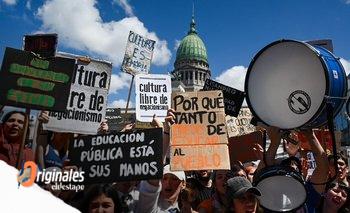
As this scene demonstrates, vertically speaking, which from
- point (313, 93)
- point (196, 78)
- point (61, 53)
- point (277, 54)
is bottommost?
point (313, 93)

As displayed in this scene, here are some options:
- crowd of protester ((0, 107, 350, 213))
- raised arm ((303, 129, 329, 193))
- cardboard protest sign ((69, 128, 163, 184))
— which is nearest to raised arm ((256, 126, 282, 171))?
crowd of protester ((0, 107, 350, 213))

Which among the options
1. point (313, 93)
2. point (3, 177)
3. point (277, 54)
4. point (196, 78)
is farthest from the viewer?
point (196, 78)

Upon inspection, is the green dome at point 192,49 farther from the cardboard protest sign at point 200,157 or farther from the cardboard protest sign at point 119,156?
the cardboard protest sign at point 119,156

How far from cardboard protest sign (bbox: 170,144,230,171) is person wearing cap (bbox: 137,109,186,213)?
0.24 m

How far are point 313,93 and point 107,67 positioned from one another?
226 centimetres

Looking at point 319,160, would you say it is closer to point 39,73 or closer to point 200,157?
point 200,157

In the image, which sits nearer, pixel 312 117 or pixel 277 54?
pixel 312 117

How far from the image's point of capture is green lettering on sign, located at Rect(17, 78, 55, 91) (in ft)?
9.52

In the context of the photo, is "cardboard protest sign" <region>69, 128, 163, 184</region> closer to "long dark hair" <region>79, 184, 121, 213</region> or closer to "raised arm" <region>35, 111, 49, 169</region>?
"long dark hair" <region>79, 184, 121, 213</region>

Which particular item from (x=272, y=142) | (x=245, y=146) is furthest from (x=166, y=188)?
(x=245, y=146)

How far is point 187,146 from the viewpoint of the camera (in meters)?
4.10

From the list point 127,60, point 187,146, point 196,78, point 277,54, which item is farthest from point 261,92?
point 196,78

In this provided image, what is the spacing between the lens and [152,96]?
17.7 ft

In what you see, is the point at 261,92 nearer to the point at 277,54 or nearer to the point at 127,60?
the point at 277,54
